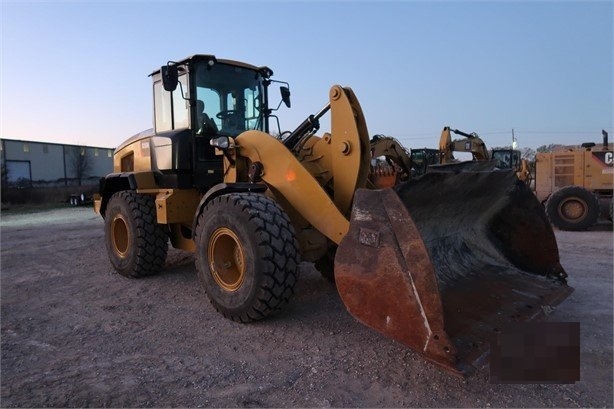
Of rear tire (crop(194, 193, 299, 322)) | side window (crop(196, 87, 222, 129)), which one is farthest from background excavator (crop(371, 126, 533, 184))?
side window (crop(196, 87, 222, 129))

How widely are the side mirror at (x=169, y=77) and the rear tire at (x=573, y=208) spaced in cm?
969

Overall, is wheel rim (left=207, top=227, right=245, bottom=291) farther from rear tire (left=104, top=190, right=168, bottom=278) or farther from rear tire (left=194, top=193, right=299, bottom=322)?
rear tire (left=104, top=190, right=168, bottom=278)

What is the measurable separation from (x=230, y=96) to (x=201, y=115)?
1.67ft

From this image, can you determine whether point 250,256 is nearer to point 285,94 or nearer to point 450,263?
point 450,263

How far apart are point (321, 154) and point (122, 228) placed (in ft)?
11.3

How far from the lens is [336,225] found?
151 inches

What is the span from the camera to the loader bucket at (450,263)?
2732 mm

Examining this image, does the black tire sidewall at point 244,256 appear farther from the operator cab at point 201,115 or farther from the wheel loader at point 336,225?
the operator cab at point 201,115

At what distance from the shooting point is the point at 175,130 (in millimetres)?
5652

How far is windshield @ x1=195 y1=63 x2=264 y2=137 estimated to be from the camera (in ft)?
18.4

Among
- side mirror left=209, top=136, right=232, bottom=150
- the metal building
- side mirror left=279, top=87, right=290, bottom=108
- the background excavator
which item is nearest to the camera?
side mirror left=209, top=136, right=232, bottom=150

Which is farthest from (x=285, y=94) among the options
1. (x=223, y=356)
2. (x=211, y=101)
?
(x=223, y=356)

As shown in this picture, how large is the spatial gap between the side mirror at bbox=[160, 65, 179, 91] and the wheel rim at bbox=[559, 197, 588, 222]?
9826 millimetres

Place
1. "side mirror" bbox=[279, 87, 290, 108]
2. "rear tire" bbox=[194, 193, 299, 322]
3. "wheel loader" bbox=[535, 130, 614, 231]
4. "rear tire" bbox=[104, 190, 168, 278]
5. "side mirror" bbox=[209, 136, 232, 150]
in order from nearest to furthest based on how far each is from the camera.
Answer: "rear tire" bbox=[194, 193, 299, 322] < "side mirror" bbox=[209, 136, 232, 150] < "rear tire" bbox=[104, 190, 168, 278] < "side mirror" bbox=[279, 87, 290, 108] < "wheel loader" bbox=[535, 130, 614, 231]
